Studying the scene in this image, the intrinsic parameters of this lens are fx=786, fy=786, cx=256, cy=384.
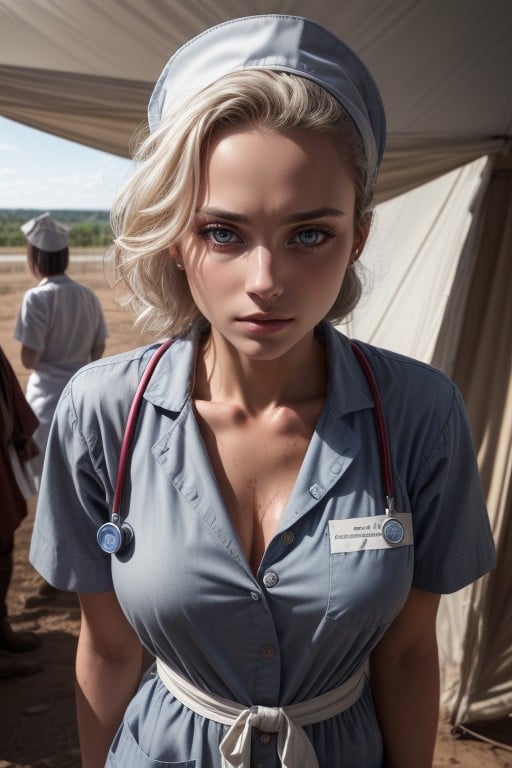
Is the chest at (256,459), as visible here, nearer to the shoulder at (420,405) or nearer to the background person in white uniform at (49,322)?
the shoulder at (420,405)

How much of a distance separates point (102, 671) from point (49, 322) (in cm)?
344

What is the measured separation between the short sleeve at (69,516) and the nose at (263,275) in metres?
0.35

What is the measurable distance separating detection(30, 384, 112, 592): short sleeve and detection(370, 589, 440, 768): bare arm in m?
0.47

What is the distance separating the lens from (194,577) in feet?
3.53

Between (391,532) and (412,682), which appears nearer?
(391,532)

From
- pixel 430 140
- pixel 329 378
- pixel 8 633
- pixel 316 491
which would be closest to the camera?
pixel 316 491

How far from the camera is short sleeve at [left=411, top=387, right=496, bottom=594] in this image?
1165mm

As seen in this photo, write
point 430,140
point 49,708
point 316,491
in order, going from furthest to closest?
point 49,708
point 430,140
point 316,491

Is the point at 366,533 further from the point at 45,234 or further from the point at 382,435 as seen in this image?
the point at 45,234

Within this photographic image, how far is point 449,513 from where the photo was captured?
47.1 inches

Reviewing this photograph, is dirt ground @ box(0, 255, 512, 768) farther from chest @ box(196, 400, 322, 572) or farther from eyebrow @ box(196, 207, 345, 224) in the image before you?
eyebrow @ box(196, 207, 345, 224)

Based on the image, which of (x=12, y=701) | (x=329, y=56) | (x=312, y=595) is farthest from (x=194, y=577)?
(x=12, y=701)

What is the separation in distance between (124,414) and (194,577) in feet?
0.89

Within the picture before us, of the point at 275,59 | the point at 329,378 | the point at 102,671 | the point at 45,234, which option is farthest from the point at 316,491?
the point at 45,234
